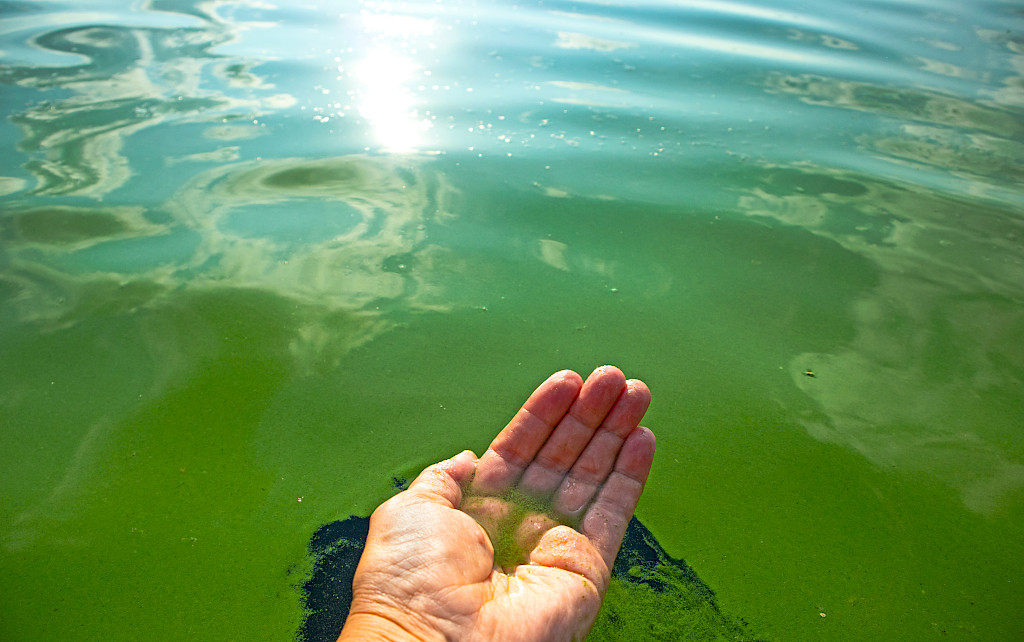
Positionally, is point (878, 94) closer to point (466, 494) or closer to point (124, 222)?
point (466, 494)

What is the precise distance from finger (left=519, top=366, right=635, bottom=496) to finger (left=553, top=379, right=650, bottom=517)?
13mm

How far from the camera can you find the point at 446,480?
133 cm

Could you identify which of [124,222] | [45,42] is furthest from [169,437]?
[45,42]

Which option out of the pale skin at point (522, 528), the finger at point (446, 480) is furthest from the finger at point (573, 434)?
the finger at point (446, 480)

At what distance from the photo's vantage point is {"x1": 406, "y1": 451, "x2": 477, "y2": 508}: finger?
127cm

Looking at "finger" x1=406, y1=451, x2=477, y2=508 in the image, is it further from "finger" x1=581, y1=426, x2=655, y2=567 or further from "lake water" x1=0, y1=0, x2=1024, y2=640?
"finger" x1=581, y1=426, x2=655, y2=567

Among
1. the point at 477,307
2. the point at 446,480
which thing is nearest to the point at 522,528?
the point at 446,480

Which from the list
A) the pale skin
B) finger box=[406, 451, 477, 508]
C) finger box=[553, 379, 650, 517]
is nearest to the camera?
the pale skin

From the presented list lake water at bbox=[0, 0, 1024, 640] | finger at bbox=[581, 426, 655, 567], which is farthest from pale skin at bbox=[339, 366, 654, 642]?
lake water at bbox=[0, 0, 1024, 640]

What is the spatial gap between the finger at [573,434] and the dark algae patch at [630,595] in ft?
0.67

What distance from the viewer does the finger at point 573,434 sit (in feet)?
4.70

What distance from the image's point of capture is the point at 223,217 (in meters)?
2.29

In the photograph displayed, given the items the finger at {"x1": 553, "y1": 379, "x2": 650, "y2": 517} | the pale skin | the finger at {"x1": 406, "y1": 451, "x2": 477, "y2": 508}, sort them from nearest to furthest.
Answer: the pale skin → the finger at {"x1": 406, "y1": 451, "x2": 477, "y2": 508} → the finger at {"x1": 553, "y1": 379, "x2": 650, "y2": 517}

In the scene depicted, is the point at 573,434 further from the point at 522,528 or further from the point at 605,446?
the point at 522,528
